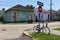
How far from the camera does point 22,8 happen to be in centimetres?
5572

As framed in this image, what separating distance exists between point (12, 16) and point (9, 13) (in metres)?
1.08

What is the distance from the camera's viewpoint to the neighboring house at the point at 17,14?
173 feet

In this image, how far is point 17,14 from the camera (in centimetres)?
5369

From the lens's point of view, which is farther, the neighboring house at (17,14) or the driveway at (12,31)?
the neighboring house at (17,14)

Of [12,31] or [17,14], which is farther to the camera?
[17,14]

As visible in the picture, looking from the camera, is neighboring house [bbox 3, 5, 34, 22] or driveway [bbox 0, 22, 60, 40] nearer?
driveway [bbox 0, 22, 60, 40]

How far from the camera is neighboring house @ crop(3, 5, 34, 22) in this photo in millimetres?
52656

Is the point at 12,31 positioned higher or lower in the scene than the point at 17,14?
lower

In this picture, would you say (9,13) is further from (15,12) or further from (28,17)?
(28,17)

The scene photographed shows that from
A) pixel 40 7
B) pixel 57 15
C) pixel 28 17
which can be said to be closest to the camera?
pixel 40 7

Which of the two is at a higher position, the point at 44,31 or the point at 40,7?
the point at 40,7

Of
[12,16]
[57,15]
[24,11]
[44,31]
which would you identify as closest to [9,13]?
[12,16]

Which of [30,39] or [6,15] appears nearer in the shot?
[30,39]

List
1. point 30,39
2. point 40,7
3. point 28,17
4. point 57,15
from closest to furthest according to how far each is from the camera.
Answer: point 30,39
point 40,7
point 28,17
point 57,15
